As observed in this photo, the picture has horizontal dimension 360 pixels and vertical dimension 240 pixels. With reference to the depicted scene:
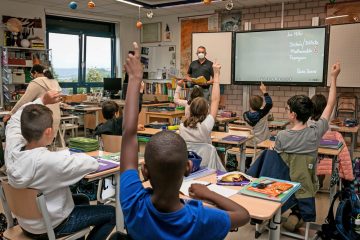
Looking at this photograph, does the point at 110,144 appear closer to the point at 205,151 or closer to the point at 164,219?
the point at 205,151

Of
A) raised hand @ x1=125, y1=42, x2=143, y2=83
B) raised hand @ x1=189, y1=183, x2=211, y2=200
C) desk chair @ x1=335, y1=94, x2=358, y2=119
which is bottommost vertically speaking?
raised hand @ x1=189, y1=183, x2=211, y2=200

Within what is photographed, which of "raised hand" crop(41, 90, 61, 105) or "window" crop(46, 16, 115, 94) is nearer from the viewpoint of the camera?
"raised hand" crop(41, 90, 61, 105)

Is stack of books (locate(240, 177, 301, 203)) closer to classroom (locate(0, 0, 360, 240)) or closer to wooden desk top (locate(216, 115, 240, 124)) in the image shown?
classroom (locate(0, 0, 360, 240))

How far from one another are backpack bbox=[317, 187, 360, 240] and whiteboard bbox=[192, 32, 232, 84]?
5.01m

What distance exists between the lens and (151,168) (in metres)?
1.04

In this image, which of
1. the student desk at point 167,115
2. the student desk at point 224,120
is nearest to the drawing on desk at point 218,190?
the student desk at point 224,120

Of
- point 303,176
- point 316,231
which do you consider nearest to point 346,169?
point 316,231

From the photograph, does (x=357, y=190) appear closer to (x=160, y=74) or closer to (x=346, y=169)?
(x=346, y=169)

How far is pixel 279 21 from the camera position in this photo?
7.46 m

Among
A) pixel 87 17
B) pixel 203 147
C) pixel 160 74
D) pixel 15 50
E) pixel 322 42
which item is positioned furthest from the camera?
pixel 160 74

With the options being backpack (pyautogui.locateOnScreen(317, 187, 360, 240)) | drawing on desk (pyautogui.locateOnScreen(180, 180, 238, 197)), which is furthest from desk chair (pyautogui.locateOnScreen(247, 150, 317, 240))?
drawing on desk (pyautogui.locateOnScreen(180, 180, 238, 197))

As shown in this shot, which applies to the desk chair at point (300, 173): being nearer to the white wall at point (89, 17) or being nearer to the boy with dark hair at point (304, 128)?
the boy with dark hair at point (304, 128)

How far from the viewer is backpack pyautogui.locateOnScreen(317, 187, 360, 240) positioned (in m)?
2.69

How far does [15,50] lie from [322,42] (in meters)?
6.14
